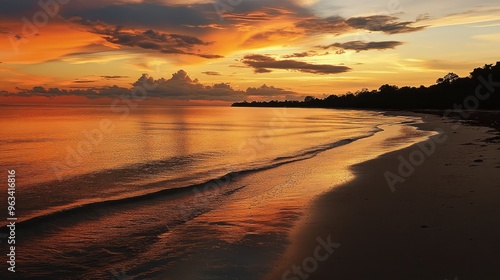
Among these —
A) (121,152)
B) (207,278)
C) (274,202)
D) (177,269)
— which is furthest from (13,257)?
(121,152)

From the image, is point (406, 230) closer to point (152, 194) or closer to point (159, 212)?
point (159, 212)

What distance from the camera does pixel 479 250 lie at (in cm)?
680

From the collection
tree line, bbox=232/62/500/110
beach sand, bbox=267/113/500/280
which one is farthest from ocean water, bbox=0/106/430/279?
tree line, bbox=232/62/500/110

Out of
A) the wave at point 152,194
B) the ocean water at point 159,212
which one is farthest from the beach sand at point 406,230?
the wave at point 152,194

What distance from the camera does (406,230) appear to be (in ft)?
26.7

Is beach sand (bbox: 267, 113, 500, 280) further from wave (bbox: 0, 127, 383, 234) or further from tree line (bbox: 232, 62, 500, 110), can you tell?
tree line (bbox: 232, 62, 500, 110)

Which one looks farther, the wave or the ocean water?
the wave

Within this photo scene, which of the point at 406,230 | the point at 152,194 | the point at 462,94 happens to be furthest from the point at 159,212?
the point at 462,94

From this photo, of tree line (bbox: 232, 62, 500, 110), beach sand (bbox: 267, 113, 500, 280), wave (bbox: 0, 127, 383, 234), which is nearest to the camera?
beach sand (bbox: 267, 113, 500, 280)

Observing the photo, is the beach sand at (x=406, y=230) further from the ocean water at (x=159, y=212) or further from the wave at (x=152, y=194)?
the wave at (x=152, y=194)

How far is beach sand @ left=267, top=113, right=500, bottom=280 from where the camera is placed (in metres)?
6.32

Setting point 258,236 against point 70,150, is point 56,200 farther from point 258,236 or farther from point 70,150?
point 70,150

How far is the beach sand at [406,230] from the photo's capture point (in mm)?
6320

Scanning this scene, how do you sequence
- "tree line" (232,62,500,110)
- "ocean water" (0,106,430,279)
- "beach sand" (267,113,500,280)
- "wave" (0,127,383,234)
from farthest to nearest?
1. "tree line" (232,62,500,110)
2. "wave" (0,127,383,234)
3. "ocean water" (0,106,430,279)
4. "beach sand" (267,113,500,280)
